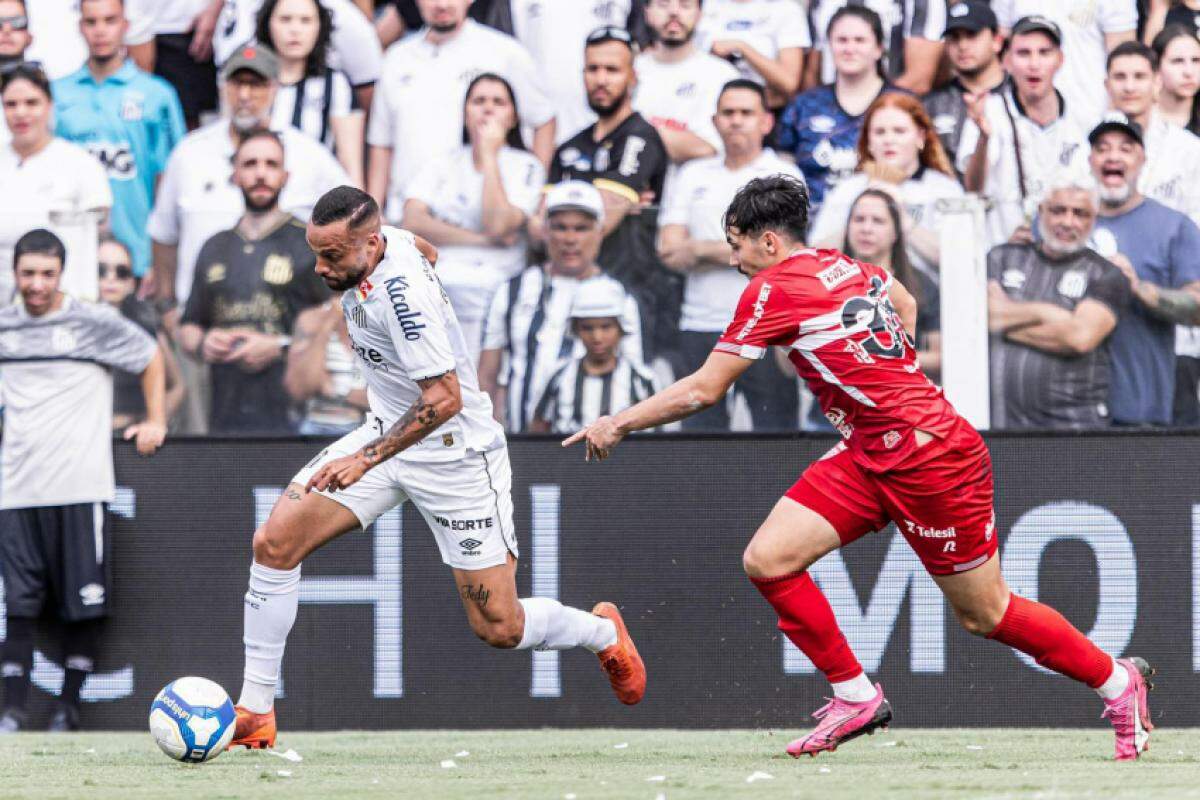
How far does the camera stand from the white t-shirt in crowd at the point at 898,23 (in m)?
10.7

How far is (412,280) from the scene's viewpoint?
665 centimetres

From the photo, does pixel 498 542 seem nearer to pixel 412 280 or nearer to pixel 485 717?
pixel 412 280

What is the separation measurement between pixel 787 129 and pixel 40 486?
455 cm

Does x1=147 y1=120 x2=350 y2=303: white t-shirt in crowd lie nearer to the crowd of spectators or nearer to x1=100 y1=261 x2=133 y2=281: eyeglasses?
the crowd of spectators

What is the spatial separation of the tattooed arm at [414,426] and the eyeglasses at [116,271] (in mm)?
3503

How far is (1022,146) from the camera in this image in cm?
998

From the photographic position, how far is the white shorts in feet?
23.3

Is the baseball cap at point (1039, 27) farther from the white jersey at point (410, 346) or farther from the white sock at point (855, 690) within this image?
the white sock at point (855, 690)

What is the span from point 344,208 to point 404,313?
44 cm

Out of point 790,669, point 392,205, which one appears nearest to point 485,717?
point 790,669

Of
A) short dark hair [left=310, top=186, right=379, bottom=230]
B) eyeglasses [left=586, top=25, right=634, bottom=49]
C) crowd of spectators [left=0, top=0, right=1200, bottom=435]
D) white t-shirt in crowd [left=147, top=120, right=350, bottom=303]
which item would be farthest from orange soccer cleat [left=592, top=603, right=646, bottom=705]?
eyeglasses [left=586, top=25, right=634, bottom=49]

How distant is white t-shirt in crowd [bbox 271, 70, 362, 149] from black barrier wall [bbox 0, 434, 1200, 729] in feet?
7.68

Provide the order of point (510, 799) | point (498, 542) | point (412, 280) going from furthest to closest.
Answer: point (498, 542), point (412, 280), point (510, 799)

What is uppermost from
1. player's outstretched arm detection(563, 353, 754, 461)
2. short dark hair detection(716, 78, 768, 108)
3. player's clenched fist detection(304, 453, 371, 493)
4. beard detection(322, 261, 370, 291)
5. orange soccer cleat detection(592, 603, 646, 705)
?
short dark hair detection(716, 78, 768, 108)
